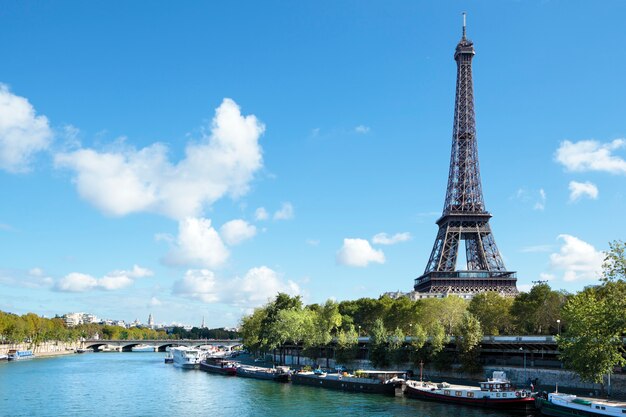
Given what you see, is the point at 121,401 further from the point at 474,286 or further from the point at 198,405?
the point at 474,286

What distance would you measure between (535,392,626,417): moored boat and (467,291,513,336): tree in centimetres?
4322

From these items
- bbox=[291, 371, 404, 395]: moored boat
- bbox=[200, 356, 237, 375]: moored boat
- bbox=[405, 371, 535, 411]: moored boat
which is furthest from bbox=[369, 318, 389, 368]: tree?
bbox=[200, 356, 237, 375]: moored boat

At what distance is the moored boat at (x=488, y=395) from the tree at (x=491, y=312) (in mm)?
34458

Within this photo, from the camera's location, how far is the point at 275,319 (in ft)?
410

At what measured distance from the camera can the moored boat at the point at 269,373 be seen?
95250 mm

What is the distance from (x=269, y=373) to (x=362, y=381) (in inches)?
975

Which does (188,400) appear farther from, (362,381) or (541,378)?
(541,378)

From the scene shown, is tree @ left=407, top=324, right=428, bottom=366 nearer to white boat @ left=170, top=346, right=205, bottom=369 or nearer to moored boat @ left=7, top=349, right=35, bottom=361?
white boat @ left=170, top=346, right=205, bottom=369

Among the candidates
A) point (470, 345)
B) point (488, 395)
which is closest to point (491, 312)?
point (470, 345)

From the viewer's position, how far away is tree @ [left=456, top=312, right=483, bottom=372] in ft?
275

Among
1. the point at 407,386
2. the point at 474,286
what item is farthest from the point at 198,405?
the point at 474,286

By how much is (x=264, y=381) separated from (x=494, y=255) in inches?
3005

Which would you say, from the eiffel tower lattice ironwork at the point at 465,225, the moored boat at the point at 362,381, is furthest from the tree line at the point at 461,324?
the eiffel tower lattice ironwork at the point at 465,225

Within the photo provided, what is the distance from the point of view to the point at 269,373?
10038 cm
